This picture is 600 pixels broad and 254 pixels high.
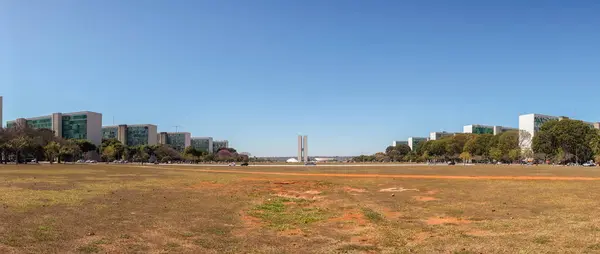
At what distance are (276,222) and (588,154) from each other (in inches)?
6800

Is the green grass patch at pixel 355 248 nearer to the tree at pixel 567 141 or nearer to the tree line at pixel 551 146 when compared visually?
the tree line at pixel 551 146

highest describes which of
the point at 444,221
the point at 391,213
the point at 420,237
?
the point at 420,237

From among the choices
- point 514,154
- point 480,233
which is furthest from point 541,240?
point 514,154

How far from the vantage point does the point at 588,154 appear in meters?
149

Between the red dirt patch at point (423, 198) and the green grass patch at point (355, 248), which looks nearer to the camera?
the green grass patch at point (355, 248)

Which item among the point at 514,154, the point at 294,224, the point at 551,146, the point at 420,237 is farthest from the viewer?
the point at 514,154

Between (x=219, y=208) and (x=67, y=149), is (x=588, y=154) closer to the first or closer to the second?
(x=219, y=208)

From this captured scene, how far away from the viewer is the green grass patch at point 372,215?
1777 cm

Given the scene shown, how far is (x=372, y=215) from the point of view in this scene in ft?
62.3

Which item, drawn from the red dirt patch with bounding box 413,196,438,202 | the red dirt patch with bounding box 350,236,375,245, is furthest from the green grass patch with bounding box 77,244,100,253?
the red dirt patch with bounding box 413,196,438,202

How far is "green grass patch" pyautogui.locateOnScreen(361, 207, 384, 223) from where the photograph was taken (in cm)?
1777

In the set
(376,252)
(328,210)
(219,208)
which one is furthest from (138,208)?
(376,252)

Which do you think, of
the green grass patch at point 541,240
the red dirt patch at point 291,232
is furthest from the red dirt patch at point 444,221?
the red dirt patch at point 291,232

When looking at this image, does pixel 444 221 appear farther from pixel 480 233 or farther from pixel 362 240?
pixel 362 240
